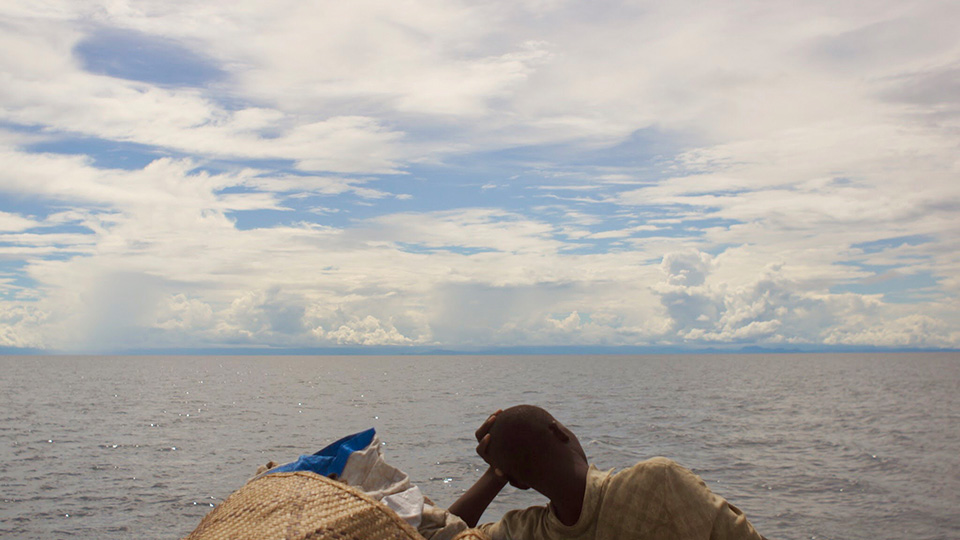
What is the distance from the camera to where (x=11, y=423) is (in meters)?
48.1

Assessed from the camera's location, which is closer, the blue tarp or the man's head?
the man's head

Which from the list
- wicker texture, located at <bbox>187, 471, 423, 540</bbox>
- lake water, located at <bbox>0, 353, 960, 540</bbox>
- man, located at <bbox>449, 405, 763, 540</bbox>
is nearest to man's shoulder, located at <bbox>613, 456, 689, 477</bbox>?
man, located at <bbox>449, 405, 763, 540</bbox>

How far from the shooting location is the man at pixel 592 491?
3266mm

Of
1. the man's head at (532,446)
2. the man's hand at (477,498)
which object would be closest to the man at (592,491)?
the man's head at (532,446)

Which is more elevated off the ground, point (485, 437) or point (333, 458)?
point (485, 437)

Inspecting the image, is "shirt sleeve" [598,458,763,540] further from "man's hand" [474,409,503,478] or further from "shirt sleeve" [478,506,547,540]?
"man's hand" [474,409,503,478]

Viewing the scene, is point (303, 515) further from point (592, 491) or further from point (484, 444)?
point (592, 491)

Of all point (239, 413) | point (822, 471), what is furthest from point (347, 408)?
point (822, 471)

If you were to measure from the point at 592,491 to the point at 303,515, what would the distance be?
142 cm

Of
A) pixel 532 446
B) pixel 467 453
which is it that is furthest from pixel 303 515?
pixel 467 453

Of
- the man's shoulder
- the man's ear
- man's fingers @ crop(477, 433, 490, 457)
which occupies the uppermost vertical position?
the man's ear

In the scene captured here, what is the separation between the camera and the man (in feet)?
10.7

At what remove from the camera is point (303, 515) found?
3064mm

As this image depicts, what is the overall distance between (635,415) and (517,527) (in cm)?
4669
